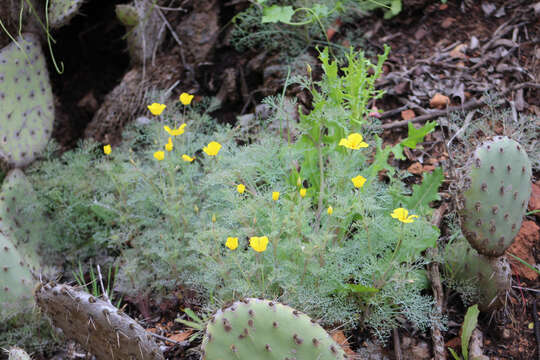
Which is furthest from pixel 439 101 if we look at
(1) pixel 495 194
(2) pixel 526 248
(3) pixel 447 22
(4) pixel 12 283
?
(4) pixel 12 283

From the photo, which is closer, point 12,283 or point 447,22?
point 12,283

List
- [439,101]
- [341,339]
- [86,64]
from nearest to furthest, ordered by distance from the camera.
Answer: [341,339], [439,101], [86,64]

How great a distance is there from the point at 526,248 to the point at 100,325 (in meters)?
1.81

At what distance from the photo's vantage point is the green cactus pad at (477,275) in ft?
5.92

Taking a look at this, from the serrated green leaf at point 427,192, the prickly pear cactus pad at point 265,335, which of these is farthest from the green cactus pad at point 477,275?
the prickly pear cactus pad at point 265,335

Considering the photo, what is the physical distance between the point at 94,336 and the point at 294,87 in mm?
1774

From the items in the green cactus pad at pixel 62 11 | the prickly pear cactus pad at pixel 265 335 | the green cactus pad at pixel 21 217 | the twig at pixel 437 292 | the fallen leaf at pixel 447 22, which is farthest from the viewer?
the fallen leaf at pixel 447 22

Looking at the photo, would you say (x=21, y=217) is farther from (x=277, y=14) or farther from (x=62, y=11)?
(x=277, y=14)

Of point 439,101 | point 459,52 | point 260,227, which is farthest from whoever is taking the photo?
point 459,52

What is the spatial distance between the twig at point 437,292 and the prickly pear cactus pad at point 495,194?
24 cm

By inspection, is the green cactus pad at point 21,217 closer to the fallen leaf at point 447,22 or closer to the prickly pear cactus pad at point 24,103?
the prickly pear cactus pad at point 24,103

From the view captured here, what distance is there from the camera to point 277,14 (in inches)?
106

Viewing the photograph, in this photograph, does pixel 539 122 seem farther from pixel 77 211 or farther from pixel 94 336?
pixel 77 211

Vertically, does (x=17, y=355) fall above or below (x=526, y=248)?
above
